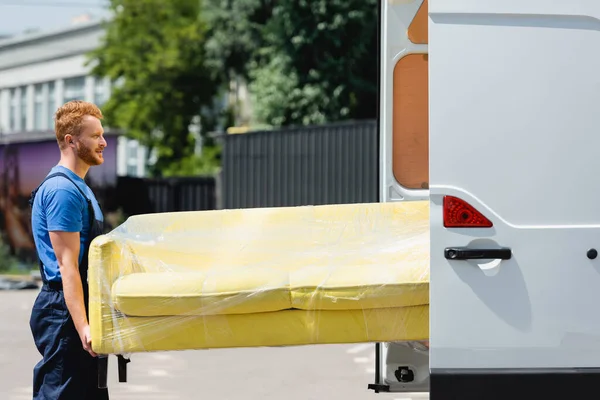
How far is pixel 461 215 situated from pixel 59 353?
177cm

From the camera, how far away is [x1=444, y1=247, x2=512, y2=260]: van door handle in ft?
14.8

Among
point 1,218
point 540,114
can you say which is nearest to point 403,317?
point 540,114

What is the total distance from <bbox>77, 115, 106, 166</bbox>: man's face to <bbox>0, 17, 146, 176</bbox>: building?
164 ft

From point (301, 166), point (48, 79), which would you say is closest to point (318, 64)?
point (301, 166)

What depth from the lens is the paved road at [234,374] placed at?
8.31 meters

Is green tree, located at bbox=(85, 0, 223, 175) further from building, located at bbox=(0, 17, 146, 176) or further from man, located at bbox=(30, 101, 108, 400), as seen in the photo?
man, located at bbox=(30, 101, 108, 400)

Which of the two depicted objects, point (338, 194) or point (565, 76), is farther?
point (338, 194)

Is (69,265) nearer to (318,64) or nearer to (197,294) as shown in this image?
(197,294)

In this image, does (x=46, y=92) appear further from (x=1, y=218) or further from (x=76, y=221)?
(x=76, y=221)

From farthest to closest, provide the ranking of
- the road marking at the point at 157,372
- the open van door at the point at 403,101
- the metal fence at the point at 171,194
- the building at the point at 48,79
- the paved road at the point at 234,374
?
the building at the point at 48,79
the metal fence at the point at 171,194
the road marking at the point at 157,372
the paved road at the point at 234,374
the open van door at the point at 403,101

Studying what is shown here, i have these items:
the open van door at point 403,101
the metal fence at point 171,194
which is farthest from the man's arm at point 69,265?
the metal fence at point 171,194

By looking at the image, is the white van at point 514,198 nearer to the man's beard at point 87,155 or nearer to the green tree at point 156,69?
the man's beard at point 87,155

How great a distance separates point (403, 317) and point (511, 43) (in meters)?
1.24

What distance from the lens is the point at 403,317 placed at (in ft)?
15.8
